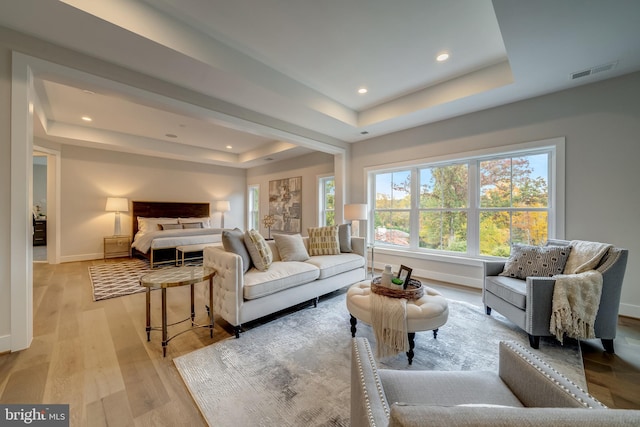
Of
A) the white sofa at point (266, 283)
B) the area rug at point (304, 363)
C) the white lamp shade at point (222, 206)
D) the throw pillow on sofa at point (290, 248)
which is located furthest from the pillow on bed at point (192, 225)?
the area rug at point (304, 363)

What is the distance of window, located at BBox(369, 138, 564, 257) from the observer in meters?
3.29

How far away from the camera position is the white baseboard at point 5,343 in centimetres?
199

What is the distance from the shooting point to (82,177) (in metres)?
5.50

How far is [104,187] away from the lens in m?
5.80

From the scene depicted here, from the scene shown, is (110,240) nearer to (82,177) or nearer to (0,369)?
(82,177)

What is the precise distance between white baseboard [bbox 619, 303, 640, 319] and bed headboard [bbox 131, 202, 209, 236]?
27.1 feet

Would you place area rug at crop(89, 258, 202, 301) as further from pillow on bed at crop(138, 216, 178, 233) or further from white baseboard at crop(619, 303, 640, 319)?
white baseboard at crop(619, 303, 640, 319)

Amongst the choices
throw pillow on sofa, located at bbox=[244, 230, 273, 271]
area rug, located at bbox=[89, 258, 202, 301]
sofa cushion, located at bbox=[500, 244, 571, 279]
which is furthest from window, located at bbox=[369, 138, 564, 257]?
area rug, located at bbox=[89, 258, 202, 301]

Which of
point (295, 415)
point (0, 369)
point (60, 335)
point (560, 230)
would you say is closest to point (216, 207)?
point (60, 335)

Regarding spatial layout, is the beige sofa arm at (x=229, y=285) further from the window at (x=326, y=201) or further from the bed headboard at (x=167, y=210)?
the bed headboard at (x=167, y=210)

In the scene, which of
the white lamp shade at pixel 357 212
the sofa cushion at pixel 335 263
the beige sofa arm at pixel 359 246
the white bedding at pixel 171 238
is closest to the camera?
the sofa cushion at pixel 335 263

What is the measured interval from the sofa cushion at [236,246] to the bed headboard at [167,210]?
4.90 metres

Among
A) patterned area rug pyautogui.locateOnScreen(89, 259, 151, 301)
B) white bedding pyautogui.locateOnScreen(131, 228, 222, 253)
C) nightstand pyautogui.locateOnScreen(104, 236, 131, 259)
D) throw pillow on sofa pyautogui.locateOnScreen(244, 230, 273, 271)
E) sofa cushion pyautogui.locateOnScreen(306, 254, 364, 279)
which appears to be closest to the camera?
throw pillow on sofa pyautogui.locateOnScreen(244, 230, 273, 271)

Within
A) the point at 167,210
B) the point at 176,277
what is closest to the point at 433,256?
the point at 176,277
